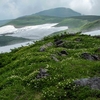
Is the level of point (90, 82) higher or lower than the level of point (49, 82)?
higher

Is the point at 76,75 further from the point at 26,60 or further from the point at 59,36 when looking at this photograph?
the point at 59,36

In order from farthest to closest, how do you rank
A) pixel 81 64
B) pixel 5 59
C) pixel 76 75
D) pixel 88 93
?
pixel 5 59
pixel 81 64
pixel 76 75
pixel 88 93

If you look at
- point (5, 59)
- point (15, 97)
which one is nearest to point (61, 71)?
point (15, 97)

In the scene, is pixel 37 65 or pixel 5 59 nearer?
pixel 37 65

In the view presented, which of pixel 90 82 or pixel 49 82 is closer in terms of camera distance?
pixel 90 82

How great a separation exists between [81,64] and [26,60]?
796cm

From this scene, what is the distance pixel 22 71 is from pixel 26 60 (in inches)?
178

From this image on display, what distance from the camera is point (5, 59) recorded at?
39906 mm

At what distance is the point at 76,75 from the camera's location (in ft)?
81.0

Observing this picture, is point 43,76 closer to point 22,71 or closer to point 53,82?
point 53,82

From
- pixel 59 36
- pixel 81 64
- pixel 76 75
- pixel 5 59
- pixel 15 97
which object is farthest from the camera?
pixel 59 36

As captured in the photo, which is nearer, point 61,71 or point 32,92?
point 32,92

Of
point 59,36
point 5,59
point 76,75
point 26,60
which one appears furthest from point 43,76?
point 59,36

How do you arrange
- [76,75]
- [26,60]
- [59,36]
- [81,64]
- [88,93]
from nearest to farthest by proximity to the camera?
[88,93], [76,75], [81,64], [26,60], [59,36]
